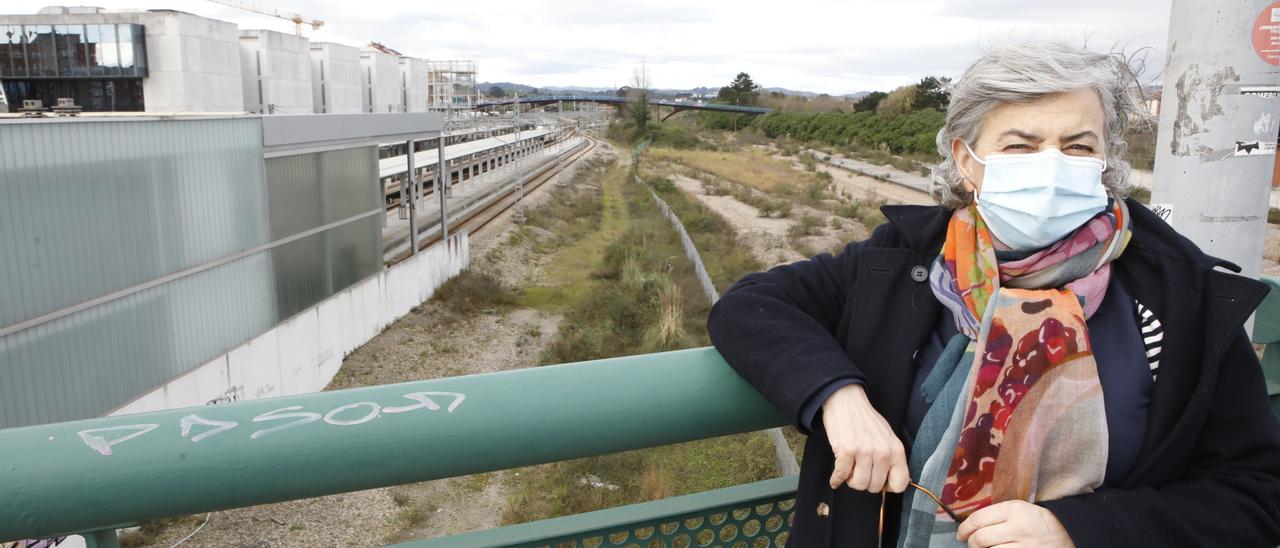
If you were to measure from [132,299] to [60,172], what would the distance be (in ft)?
5.98

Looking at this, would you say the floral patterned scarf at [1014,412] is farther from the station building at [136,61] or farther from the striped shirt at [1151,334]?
the station building at [136,61]

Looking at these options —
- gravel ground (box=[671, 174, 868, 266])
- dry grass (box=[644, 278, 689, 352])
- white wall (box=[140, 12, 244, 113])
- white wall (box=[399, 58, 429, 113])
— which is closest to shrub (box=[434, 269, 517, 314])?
dry grass (box=[644, 278, 689, 352])

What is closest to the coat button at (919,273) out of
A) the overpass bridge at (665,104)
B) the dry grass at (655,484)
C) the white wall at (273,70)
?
the dry grass at (655,484)

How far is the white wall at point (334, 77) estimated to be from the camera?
45.3 meters

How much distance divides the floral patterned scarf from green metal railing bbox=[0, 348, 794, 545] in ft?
1.09

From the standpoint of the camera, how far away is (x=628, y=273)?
2319 cm

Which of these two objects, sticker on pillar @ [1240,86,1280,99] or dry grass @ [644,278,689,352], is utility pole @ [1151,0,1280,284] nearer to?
sticker on pillar @ [1240,86,1280,99]

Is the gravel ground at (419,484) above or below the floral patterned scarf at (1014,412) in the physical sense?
below

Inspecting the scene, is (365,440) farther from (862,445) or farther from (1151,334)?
(1151,334)

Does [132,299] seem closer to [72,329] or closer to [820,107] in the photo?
[72,329]

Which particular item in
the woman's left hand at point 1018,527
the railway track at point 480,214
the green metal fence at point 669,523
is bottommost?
the railway track at point 480,214

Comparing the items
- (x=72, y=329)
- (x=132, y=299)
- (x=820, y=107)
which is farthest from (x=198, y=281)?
(x=820, y=107)

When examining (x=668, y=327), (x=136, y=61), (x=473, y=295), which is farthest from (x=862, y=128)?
(x=668, y=327)

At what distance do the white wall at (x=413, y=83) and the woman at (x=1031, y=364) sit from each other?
59.3 meters
